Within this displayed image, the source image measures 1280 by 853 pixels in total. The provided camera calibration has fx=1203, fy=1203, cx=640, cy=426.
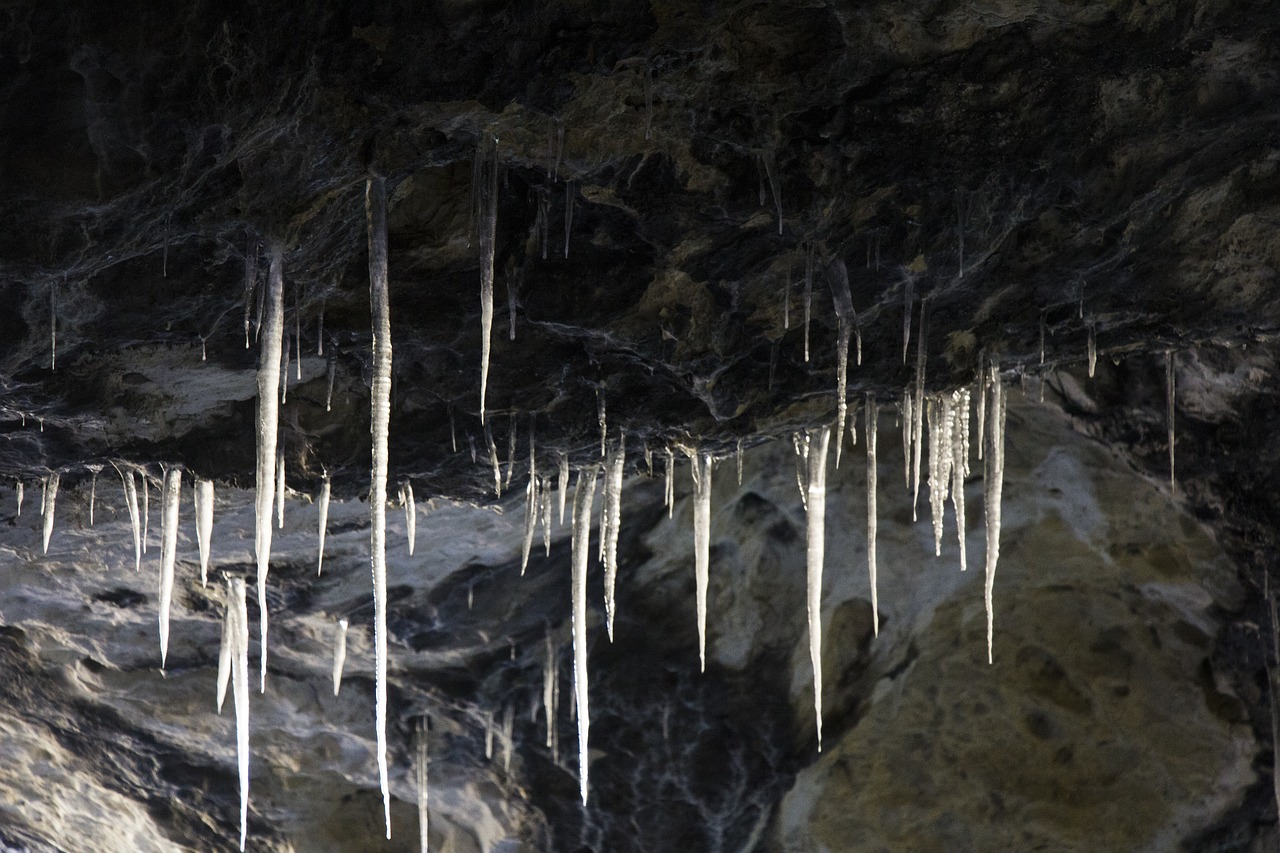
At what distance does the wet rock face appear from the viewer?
317 cm

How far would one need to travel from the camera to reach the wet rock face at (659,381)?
3174 millimetres

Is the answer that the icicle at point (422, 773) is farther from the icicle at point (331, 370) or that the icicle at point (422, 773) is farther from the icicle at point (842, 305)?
the icicle at point (842, 305)

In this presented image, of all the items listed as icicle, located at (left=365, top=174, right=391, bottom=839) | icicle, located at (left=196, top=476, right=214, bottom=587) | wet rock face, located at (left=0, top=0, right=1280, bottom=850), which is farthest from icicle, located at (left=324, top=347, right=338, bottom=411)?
icicle, located at (left=196, top=476, right=214, bottom=587)

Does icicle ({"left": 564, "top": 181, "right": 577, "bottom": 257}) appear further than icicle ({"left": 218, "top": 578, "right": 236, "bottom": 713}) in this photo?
No

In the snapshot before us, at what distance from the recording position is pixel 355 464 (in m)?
5.42

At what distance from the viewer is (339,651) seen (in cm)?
732

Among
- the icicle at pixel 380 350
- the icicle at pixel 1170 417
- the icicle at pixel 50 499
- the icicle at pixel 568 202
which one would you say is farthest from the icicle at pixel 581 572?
the icicle at pixel 1170 417

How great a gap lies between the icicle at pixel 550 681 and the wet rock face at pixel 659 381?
54 millimetres

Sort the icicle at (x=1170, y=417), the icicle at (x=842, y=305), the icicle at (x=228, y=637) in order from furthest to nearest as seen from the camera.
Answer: the icicle at (x=228, y=637), the icicle at (x=1170, y=417), the icicle at (x=842, y=305)

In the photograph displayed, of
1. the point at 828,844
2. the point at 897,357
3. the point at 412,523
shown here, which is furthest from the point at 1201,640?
the point at 412,523

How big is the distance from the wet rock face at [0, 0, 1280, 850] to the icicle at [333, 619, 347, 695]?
12 cm

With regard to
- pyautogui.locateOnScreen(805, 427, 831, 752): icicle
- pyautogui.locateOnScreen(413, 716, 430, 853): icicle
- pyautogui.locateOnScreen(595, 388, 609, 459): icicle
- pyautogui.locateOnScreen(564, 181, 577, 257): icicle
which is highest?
pyautogui.locateOnScreen(564, 181, 577, 257): icicle

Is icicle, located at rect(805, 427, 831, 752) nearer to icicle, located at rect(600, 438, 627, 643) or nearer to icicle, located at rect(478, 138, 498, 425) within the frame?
icicle, located at rect(600, 438, 627, 643)

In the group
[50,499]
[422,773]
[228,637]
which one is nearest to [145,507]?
[50,499]
